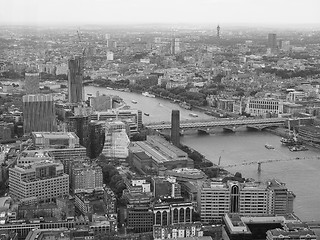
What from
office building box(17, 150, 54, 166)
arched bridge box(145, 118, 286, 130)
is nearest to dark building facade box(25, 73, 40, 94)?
arched bridge box(145, 118, 286, 130)

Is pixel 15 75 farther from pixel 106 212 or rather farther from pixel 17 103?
pixel 106 212

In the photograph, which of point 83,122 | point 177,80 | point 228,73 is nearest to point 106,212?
point 83,122

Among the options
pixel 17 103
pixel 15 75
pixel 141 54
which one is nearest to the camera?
pixel 17 103

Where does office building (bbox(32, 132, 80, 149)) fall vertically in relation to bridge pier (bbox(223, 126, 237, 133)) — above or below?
above

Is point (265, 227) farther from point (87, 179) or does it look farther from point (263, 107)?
point (263, 107)

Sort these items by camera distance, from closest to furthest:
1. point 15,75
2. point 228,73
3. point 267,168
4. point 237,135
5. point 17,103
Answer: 1. point 267,168
2. point 237,135
3. point 17,103
4. point 15,75
5. point 228,73

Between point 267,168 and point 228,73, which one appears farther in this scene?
point 228,73

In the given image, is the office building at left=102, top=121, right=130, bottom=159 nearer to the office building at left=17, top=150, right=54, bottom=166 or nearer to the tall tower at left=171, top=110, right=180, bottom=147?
the tall tower at left=171, top=110, right=180, bottom=147

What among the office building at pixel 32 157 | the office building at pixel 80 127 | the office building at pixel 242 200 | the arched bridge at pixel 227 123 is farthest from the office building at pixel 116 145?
the office building at pixel 242 200
